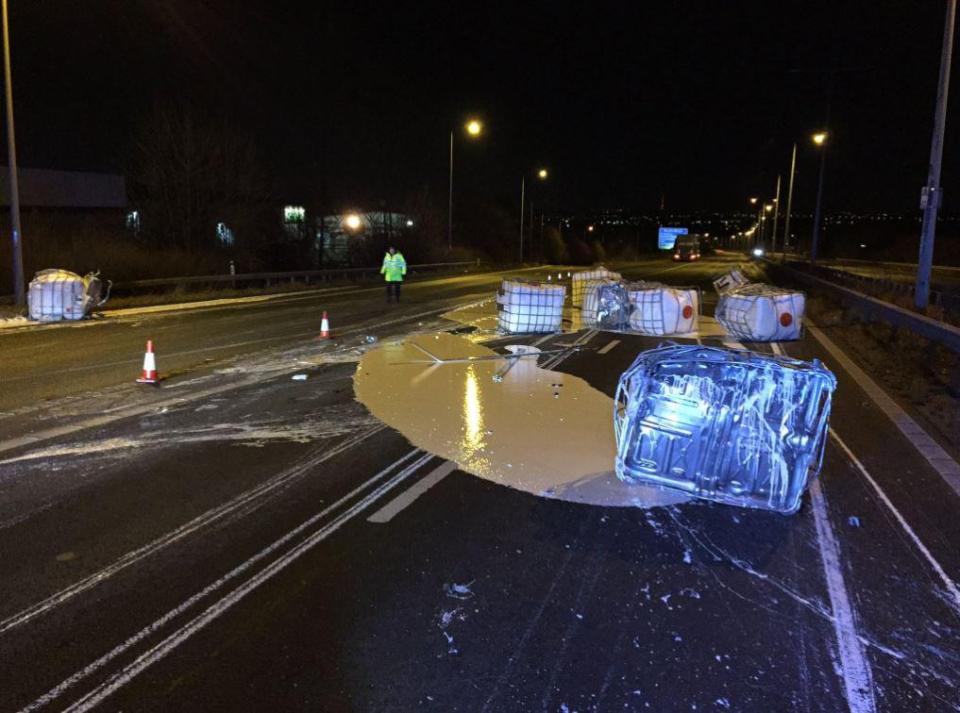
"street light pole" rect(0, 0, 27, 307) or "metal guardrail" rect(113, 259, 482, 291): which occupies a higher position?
"street light pole" rect(0, 0, 27, 307)

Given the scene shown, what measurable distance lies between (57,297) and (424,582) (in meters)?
15.4

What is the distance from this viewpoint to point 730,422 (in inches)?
215

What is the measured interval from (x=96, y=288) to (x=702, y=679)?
57.9ft

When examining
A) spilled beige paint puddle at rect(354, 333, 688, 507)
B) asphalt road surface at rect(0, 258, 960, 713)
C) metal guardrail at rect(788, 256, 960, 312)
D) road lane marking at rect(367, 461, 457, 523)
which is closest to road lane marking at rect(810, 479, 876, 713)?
asphalt road surface at rect(0, 258, 960, 713)

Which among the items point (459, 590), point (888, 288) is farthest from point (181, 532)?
point (888, 288)

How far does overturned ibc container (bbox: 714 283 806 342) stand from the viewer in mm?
14719

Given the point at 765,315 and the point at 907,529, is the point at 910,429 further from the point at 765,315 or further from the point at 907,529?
the point at 765,315

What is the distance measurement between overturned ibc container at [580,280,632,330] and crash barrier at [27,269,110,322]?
11374 mm

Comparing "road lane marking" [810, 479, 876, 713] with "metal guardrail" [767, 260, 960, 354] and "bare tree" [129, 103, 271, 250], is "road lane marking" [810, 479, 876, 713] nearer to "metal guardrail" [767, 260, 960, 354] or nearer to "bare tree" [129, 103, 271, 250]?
"metal guardrail" [767, 260, 960, 354]

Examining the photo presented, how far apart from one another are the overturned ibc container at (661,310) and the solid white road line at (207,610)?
10.3m

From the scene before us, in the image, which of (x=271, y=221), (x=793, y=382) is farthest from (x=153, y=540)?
(x=271, y=221)

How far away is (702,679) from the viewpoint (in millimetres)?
3395

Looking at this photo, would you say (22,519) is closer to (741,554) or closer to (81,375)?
(741,554)

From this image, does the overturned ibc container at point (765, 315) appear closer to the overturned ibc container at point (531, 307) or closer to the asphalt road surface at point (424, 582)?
the overturned ibc container at point (531, 307)
